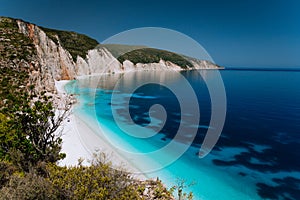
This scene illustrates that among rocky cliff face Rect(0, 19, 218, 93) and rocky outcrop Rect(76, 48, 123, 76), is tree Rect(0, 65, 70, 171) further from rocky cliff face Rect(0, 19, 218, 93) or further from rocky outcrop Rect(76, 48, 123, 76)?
rocky outcrop Rect(76, 48, 123, 76)

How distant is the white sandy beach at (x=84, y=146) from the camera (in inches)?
536

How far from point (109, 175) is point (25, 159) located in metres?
5.82

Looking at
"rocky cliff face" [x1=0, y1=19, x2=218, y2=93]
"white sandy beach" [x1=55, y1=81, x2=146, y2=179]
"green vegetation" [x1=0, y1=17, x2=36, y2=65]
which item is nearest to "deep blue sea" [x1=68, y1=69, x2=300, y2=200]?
"white sandy beach" [x1=55, y1=81, x2=146, y2=179]

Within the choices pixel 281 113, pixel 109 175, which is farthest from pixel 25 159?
pixel 281 113

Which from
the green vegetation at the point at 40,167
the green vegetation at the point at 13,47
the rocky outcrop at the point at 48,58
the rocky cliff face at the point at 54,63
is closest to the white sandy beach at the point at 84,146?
the green vegetation at the point at 40,167

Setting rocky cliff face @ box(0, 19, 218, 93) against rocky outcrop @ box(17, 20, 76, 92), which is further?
rocky outcrop @ box(17, 20, 76, 92)

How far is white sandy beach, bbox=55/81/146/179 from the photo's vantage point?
13.6 m

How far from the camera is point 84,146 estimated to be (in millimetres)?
15977

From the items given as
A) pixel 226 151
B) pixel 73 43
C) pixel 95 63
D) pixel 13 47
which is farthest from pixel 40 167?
pixel 73 43

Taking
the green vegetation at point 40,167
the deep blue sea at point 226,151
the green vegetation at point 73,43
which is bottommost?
the deep blue sea at point 226,151

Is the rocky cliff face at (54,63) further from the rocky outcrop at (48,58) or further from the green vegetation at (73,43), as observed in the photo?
the green vegetation at (73,43)

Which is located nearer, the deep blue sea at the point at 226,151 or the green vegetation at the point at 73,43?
the deep blue sea at the point at 226,151

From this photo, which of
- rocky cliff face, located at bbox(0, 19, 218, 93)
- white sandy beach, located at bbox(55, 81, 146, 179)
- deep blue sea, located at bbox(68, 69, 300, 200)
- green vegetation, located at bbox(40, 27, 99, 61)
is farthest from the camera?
green vegetation, located at bbox(40, 27, 99, 61)

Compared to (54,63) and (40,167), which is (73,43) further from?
(40,167)
